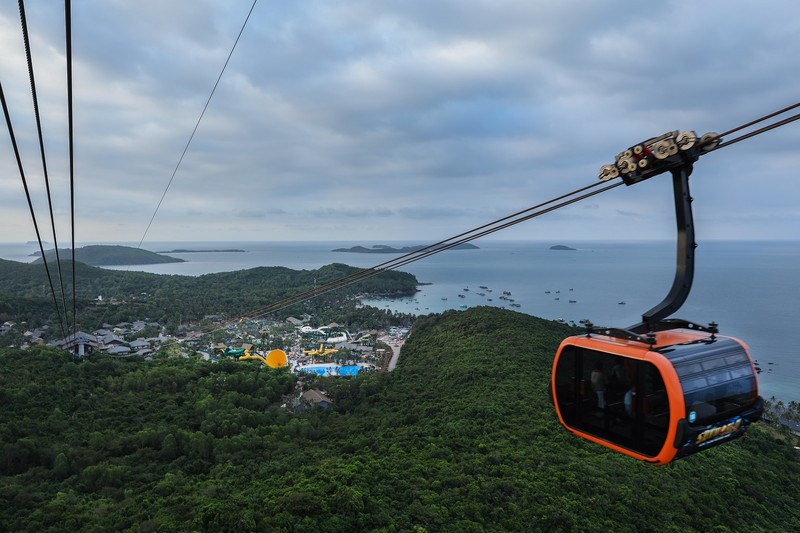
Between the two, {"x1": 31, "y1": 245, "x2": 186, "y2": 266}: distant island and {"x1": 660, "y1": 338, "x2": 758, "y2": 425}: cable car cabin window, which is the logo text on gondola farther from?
{"x1": 31, "y1": 245, "x2": 186, "y2": 266}: distant island

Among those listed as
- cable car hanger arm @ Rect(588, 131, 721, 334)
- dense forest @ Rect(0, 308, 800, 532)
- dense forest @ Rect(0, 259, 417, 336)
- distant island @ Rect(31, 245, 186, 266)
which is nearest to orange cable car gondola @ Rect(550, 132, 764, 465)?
cable car hanger arm @ Rect(588, 131, 721, 334)

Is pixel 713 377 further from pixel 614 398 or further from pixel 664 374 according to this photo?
pixel 614 398

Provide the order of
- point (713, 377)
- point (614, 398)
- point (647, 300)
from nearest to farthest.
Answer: point (713, 377) → point (614, 398) → point (647, 300)

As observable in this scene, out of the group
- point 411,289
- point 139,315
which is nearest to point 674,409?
point 139,315

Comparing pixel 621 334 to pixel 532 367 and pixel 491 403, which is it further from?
pixel 532 367

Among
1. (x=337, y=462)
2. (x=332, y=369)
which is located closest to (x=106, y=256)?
(x=332, y=369)

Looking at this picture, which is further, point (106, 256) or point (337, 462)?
point (106, 256)

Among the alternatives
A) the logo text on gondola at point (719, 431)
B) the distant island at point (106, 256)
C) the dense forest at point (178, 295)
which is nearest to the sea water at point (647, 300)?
the dense forest at point (178, 295)

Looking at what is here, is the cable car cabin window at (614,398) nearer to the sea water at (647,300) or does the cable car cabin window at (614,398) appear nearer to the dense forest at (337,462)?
the dense forest at (337,462)
